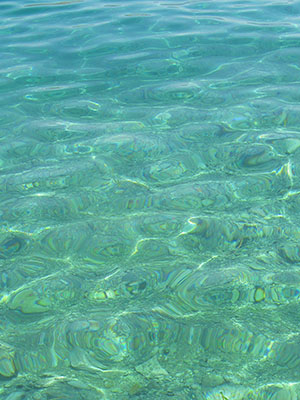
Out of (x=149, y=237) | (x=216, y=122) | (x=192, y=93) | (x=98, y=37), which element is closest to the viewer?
(x=149, y=237)

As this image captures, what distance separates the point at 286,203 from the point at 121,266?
4.25 feet

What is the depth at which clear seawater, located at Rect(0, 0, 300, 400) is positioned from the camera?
6.86 feet

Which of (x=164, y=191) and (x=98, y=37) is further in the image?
(x=98, y=37)

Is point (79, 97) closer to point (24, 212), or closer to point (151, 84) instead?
point (151, 84)

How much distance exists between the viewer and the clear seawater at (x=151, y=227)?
2092 millimetres

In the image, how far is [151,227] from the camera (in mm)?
3012

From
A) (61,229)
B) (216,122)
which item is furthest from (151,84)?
(61,229)

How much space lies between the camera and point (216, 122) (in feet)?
14.3

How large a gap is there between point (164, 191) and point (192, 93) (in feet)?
6.79

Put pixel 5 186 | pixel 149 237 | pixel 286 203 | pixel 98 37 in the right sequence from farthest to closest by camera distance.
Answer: pixel 98 37
pixel 5 186
pixel 286 203
pixel 149 237

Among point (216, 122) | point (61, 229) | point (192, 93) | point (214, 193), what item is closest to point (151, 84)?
→ point (192, 93)

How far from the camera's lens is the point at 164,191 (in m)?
3.38

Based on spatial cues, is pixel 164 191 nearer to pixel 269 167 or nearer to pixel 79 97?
pixel 269 167

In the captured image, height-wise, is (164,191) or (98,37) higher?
(98,37)
